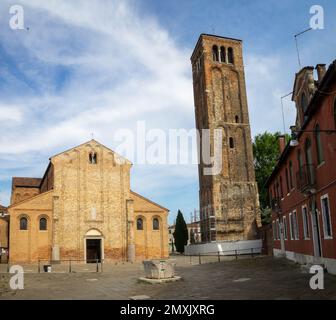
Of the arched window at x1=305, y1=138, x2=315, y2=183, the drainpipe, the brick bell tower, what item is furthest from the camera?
the brick bell tower

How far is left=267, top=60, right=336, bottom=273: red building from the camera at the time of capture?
13523 mm

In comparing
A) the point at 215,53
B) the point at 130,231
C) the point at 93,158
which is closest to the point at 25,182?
the point at 93,158

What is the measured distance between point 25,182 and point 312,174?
46.7 metres

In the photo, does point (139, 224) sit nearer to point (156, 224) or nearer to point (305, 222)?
point (156, 224)

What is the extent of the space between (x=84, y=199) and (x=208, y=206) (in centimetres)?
1603

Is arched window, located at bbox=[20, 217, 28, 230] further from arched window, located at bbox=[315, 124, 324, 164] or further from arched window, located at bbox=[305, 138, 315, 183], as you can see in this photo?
arched window, located at bbox=[315, 124, 324, 164]

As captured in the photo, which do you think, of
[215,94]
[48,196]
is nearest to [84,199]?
[48,196]

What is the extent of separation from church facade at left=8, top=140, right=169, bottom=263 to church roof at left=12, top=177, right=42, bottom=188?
16242 millimetres

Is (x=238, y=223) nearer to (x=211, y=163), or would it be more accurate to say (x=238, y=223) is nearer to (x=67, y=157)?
(x=211, y=163)

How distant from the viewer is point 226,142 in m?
46.8

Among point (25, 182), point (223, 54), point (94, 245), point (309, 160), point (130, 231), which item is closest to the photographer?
point (309, 160)

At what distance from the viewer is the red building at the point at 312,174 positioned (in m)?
13.5

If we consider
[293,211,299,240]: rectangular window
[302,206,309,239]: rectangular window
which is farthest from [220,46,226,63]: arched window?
[302,206,309,239]: rectangular window

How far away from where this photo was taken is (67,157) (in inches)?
1459
